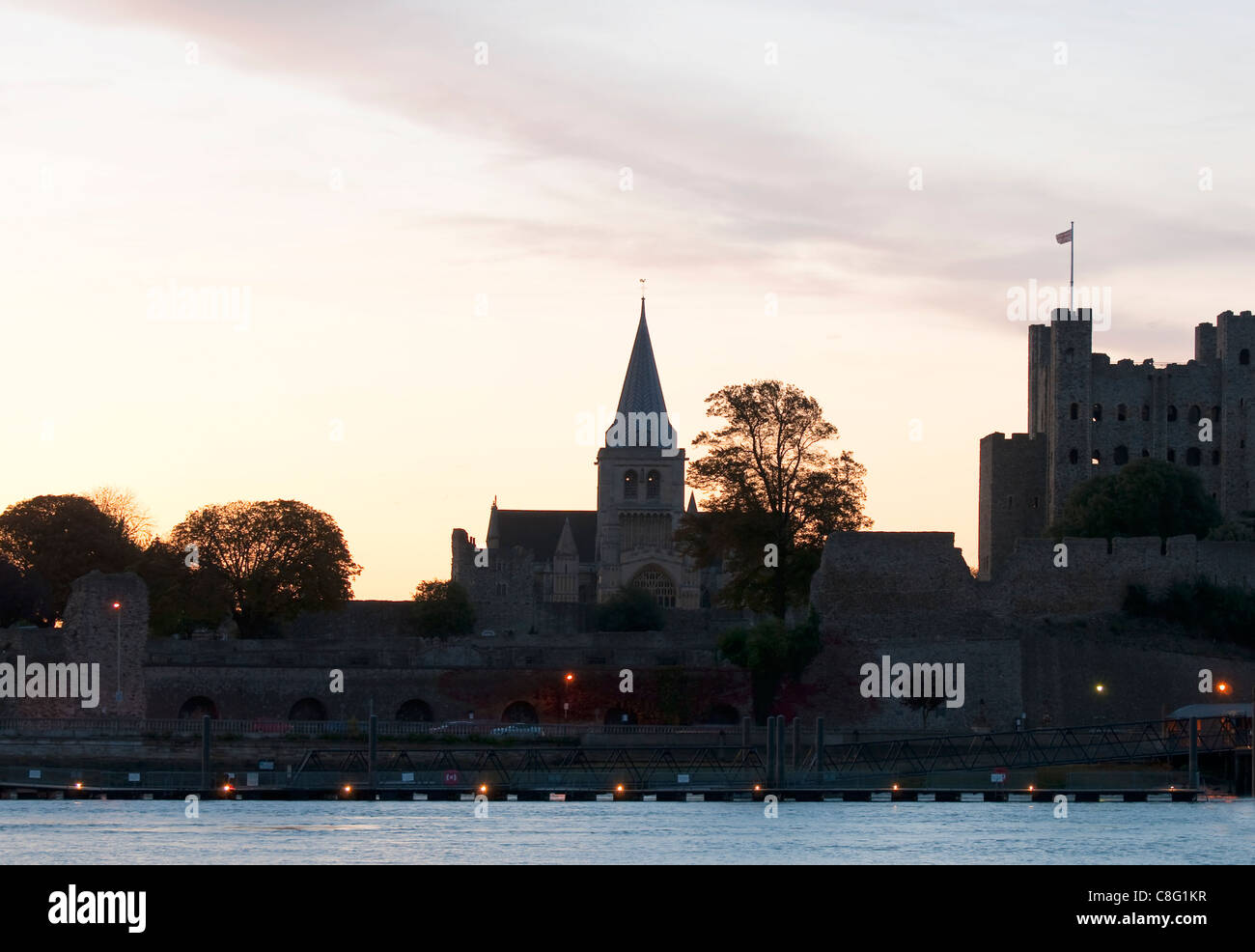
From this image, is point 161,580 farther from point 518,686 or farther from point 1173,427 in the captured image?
point 1173,427

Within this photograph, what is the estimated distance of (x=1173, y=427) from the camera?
71625mm

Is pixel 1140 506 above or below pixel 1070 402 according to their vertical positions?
below

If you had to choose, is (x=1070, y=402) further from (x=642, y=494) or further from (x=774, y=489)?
(x=642, y=494)

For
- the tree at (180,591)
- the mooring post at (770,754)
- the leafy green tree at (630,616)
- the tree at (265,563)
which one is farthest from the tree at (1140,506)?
the tree at (180,591)

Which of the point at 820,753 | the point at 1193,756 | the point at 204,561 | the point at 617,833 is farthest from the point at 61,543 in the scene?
the point at 1193,756

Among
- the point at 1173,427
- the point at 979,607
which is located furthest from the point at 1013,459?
the point at 979,607

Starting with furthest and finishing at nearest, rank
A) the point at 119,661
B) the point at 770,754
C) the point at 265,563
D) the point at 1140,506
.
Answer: the point at 265,563 → the point at 1140,506 → the point at 119,661 → the point at 770,754

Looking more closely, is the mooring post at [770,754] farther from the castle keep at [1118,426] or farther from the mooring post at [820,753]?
the castle keep at [1118,426]

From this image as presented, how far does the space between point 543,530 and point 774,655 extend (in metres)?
73.7

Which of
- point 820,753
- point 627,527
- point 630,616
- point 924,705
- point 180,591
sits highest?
point 627,527

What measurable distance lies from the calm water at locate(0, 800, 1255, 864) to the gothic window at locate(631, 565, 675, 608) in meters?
70.6

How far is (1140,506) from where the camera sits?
61531 mm

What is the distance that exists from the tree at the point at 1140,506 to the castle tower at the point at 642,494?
159 feet

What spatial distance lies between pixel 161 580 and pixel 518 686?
17798mm
